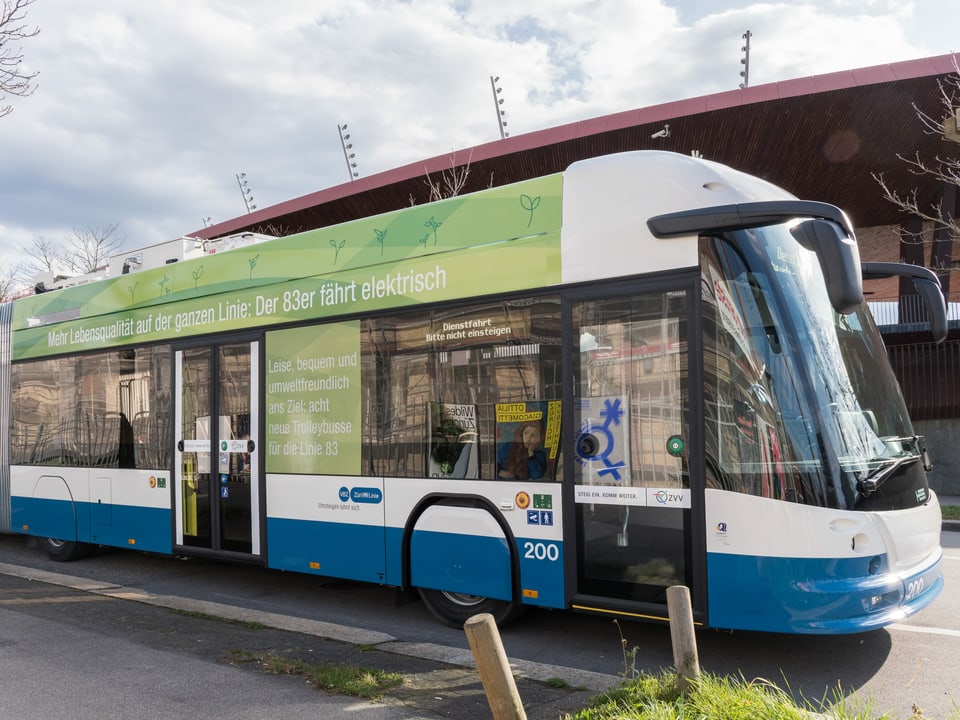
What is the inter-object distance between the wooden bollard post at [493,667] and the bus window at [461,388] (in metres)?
2.14

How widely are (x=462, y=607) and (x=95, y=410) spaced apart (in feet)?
17.0

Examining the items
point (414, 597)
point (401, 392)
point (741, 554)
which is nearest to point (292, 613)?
point (414, 597)

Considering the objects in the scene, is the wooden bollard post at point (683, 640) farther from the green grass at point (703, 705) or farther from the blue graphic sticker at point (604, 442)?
the blue graphic sticker at point (604, 442)

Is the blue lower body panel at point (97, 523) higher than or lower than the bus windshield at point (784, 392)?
lower

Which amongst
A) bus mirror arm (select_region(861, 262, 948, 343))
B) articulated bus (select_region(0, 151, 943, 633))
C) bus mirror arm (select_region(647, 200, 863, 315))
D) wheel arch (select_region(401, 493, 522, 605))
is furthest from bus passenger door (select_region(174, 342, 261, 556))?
bus mirror arm (select_region(861, 262, 948, 343))

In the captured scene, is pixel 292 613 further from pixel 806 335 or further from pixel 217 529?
pixel 806 335

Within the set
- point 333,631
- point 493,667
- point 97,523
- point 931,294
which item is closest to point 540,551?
point 333,631

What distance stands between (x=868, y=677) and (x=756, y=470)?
4.79 feet

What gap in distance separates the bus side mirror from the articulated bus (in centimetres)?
1

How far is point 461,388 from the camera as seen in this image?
19.7 feet

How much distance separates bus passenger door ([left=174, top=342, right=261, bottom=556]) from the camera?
292 inches

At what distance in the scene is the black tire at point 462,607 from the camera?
5.91 metres

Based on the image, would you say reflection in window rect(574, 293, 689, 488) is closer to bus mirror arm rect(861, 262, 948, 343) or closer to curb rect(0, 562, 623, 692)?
curb rect(0, 562, 623, 692)

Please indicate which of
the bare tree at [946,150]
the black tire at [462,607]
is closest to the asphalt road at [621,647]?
the black tire at [462,607]
